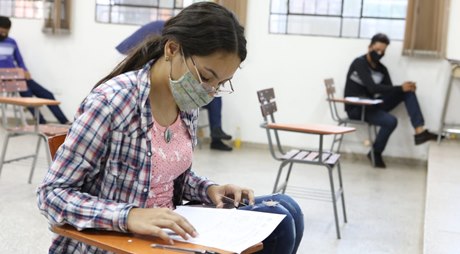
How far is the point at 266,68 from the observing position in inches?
233

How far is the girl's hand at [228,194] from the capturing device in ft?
4.89

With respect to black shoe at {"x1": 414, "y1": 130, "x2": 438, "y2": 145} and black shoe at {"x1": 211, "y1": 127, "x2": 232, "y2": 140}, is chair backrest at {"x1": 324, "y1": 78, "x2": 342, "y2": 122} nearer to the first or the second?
black shoe at {"x1": 414, "y1": 130, "x2": 438, "y2": 145}

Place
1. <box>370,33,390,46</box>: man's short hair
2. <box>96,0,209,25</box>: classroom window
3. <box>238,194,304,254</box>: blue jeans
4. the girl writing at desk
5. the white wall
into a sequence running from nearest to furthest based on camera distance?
the girl writing at desk
<box>238,194,304,254</box>: blue jeans
<box>370,33,390,46</box>: man's short hair
the white wall
<box>96,0,209,25</box>: classroom window

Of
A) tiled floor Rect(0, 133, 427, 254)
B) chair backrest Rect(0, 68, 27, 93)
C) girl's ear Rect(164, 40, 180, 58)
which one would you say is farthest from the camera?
chair backrest Rect(0, 68, 27, 93)

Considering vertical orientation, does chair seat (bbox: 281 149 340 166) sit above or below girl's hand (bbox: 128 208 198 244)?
below

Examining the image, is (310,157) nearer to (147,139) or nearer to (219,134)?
(147,139)

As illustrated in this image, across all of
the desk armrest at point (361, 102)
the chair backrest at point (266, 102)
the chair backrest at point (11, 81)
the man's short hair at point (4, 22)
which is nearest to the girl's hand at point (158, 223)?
the chair backrest at point (266, 102)

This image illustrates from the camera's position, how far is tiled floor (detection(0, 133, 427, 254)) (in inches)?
120

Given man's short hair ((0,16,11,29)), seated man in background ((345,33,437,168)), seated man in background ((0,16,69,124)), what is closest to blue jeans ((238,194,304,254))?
seated man in background ((345,33,437,168))

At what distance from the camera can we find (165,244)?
111cm

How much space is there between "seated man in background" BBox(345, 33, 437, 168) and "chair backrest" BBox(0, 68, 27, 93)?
298 centimetres

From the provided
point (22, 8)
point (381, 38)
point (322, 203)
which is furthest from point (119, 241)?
point (22, 8)

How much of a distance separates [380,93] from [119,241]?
15.1ft

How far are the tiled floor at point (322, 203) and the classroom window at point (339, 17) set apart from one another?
129 centimetres
